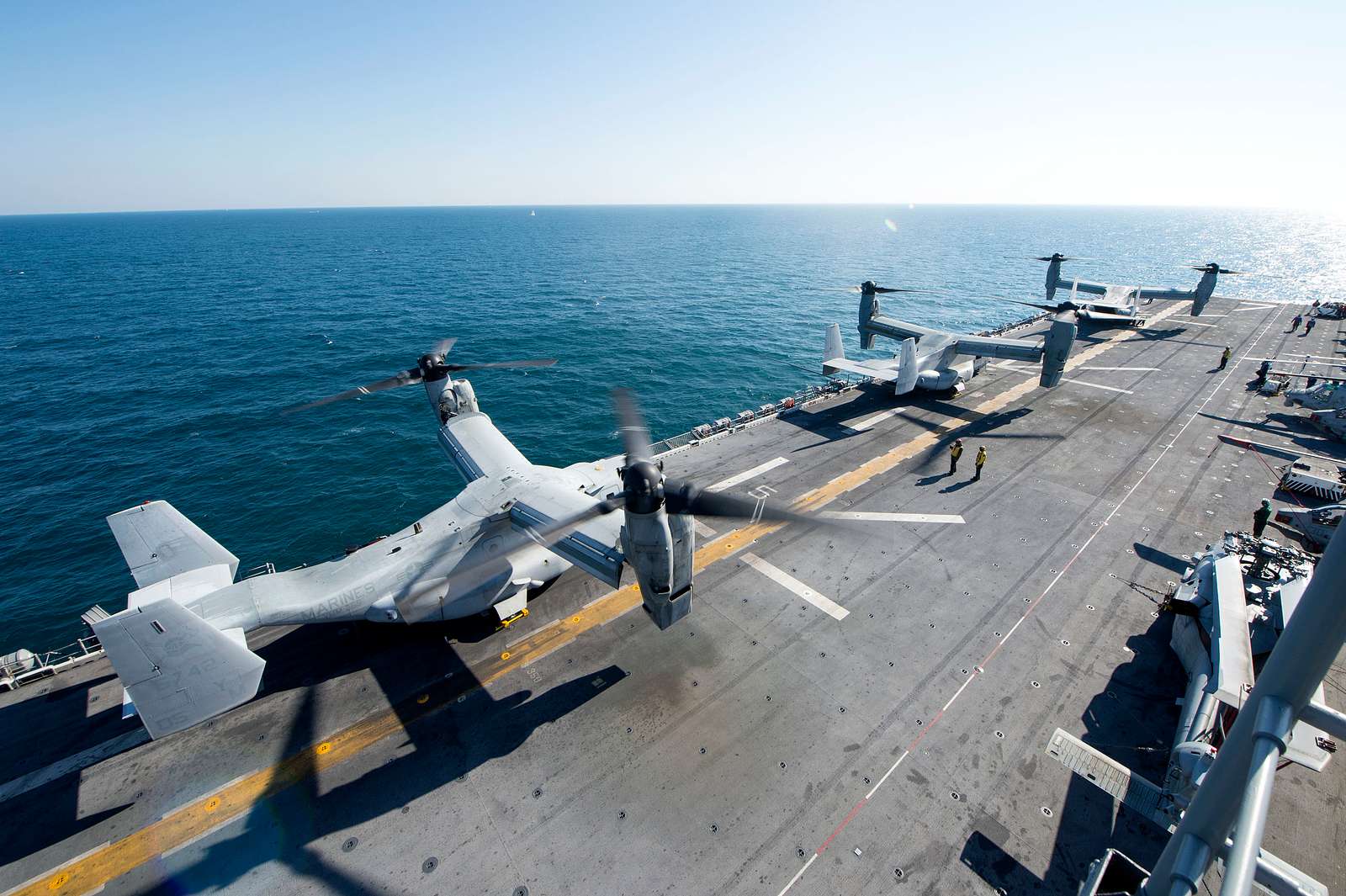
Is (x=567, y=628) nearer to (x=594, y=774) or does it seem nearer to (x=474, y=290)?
(x=594, y=774)

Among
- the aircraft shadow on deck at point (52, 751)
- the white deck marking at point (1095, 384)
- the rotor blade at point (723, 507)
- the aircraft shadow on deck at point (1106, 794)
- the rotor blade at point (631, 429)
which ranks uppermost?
the rotor blade at point (631, 429)

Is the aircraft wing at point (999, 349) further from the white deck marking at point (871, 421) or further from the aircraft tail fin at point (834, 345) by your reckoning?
the aircraft tail fin at point (834, 345)

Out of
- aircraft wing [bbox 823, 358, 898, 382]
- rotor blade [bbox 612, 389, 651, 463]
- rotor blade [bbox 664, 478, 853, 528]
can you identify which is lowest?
aircraft wing [bbox 823, 358, 898, 382]

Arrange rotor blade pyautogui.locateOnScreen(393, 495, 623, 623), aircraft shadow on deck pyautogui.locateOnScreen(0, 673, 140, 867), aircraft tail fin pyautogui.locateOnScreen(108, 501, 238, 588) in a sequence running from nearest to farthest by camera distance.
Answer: aircraft shadow on deck pyautogui.locateOnScreen(0, 673, 140, 867), aircraft tail fin pyautogui.locateOnScreen(108, 501, 238, 588), rotor blade pyautogui.locateOnScreen(393, 495, 623, 623)

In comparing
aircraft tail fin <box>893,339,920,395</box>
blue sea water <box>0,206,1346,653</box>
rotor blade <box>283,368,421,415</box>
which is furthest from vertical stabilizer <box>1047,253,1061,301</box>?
rotor blade <box>283,368,421,415</box>

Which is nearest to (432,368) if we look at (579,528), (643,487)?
(579,528)

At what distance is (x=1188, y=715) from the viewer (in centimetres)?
1509

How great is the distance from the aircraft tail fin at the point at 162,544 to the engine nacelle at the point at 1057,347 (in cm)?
5003

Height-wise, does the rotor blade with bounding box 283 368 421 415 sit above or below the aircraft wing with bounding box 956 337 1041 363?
above

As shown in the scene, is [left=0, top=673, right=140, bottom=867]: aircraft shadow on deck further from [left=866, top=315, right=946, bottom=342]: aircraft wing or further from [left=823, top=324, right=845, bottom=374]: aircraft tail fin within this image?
[left=866, top=315, right=946, bottom=342]: aircraft wing

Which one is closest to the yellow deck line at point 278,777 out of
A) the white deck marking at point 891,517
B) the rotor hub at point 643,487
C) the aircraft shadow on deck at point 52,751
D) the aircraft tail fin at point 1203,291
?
the aircraft shadow on deck at point 52,751

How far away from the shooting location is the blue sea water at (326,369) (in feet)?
122

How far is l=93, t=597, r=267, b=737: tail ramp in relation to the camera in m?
14.5

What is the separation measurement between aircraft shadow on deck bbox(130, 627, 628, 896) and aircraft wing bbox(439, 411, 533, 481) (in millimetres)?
7602
